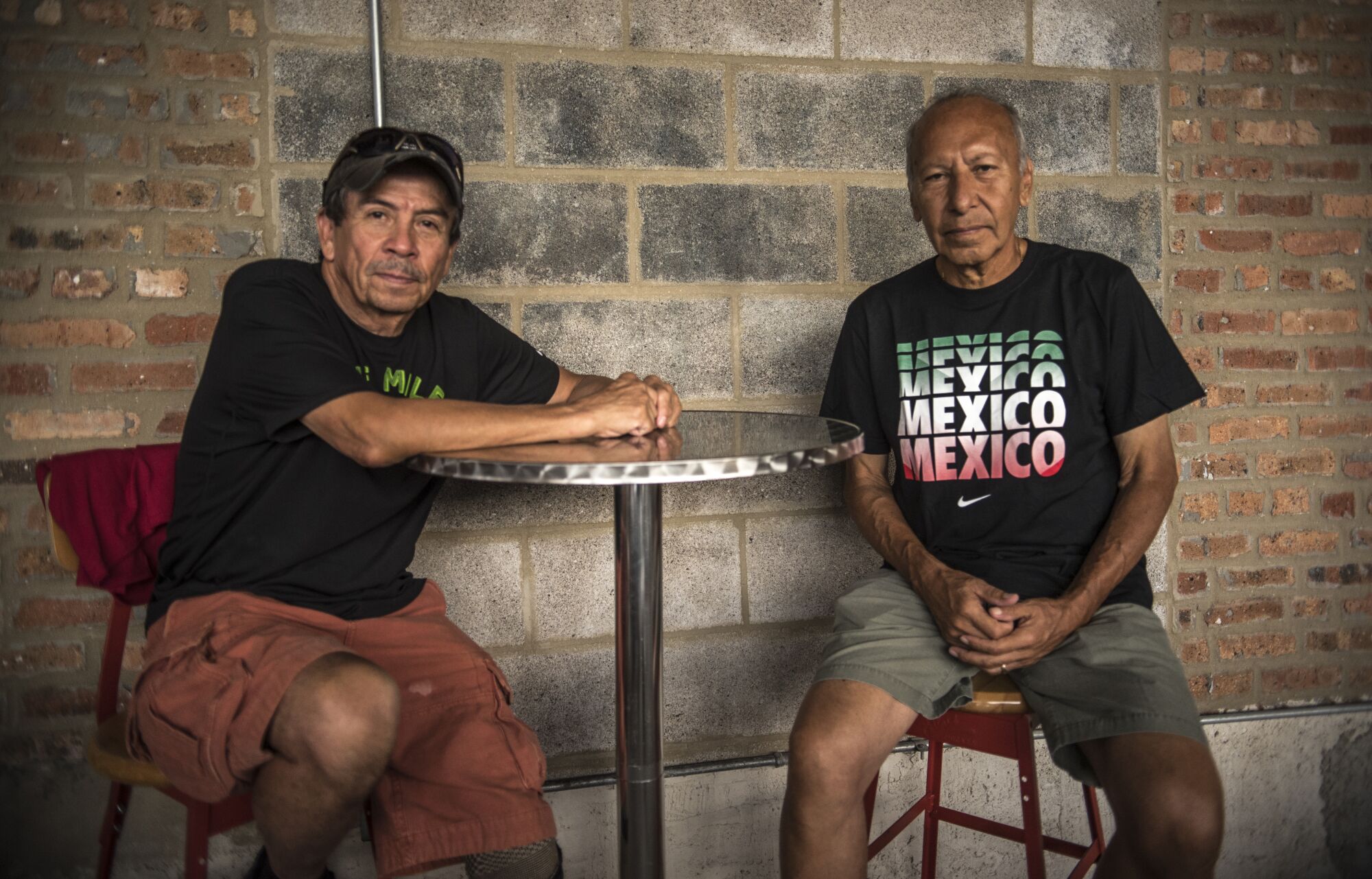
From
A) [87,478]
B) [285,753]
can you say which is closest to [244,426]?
[87,478]

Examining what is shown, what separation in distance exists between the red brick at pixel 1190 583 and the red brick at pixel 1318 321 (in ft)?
2.14

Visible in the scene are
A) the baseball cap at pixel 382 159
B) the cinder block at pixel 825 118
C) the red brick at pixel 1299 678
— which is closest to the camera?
the baseball cap at pixel 382 159

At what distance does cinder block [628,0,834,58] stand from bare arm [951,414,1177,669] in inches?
45.2

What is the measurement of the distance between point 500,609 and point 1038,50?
1.81 meters

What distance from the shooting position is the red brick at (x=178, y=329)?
7.16 feet

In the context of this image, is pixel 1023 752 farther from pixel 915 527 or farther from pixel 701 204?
pixel 701 204

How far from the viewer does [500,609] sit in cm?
237

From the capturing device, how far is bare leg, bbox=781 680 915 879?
1685 millimetres

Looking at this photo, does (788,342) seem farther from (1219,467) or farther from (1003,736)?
(1219,467)

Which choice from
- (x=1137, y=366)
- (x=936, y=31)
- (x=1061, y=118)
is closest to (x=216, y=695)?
(x=1137, y=366)

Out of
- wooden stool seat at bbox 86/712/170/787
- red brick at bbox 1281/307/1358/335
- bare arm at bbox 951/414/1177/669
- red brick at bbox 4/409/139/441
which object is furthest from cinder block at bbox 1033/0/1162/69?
wooden stool seat at bbox 86/712/170/787

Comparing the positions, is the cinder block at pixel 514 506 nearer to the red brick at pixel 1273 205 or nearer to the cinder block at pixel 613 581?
the cinder block at pixel 613 581

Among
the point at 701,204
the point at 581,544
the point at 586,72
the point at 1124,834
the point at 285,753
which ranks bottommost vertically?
the point at 1124,834

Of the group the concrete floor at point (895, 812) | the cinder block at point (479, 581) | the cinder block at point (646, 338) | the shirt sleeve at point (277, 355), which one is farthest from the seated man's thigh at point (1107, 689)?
the shirt sleeve at point (277, 355)
